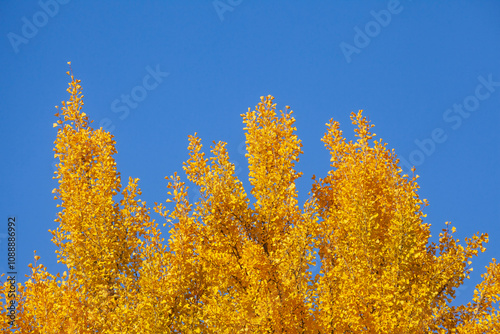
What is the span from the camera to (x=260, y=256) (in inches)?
598

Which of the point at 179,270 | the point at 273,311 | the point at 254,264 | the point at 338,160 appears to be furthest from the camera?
the point at 338,160

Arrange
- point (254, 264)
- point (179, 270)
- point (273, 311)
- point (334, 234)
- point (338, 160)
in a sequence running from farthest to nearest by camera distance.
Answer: point (338, 160) → point (334, 234) → point (179, 270) → point (254, 264) → point (273, 311)

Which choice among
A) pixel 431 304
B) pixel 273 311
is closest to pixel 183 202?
pixel 273 311

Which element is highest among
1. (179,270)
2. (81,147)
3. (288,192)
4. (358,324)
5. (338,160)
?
(81,147)

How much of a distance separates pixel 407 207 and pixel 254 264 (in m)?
4.79

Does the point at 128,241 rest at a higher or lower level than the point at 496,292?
higher

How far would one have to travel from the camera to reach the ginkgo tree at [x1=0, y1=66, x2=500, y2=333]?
1434 centimetres

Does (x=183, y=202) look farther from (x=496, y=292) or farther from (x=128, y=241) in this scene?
(x=496, y=292)

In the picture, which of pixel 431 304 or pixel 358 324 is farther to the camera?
pixel 431 304

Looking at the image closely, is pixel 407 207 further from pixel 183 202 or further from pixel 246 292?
pixel 183 202

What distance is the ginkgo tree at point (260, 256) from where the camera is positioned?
14.3 m

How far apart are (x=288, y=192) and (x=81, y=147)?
7.92 metres

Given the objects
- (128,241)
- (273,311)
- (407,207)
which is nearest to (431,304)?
(407,207)

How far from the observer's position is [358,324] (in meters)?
14.4
